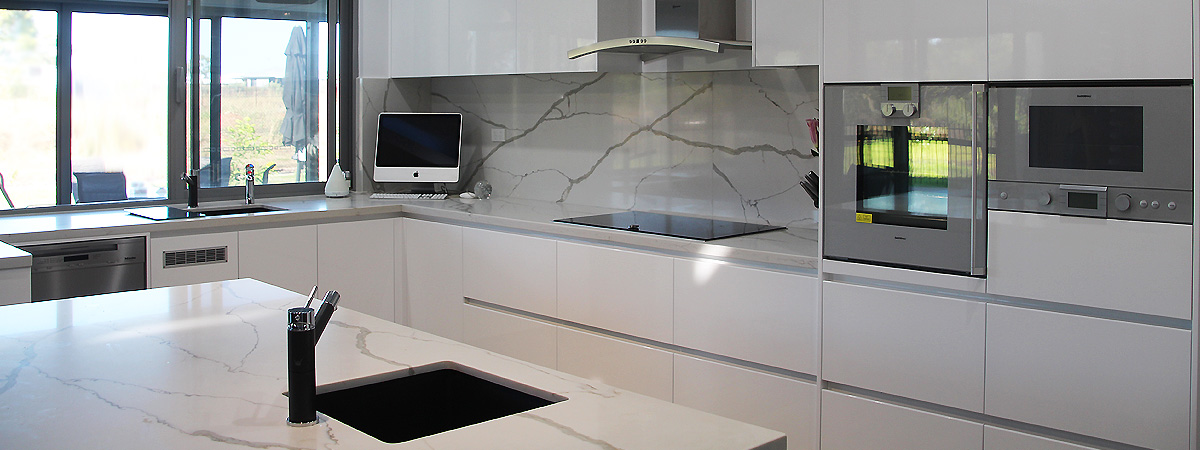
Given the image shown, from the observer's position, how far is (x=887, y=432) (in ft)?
9.29

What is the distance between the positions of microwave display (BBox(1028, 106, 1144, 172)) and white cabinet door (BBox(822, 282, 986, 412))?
45 centimetres

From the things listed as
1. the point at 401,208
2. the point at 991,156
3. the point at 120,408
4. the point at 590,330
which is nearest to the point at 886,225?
the point at 991,156

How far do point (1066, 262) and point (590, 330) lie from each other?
182 cm

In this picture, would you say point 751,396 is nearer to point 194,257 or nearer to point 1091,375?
point 1091,375

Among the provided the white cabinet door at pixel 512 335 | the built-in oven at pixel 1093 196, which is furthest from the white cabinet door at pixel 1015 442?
the white cabinet door at pixel 512 335

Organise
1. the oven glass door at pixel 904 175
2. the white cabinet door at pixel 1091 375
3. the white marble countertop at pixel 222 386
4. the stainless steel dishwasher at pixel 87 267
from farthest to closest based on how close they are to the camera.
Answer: the stainless steel dishwasher at pixel 87 267 → the oven glass door at pixel 904 175 → the white cabinet door at pixel 1091 375 → the white marble countertop at pixel 222 386

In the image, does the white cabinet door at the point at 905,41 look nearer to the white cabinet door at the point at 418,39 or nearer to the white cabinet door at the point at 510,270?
the white cabinet door at the point at 510,270

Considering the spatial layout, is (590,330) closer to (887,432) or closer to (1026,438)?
(887,432)

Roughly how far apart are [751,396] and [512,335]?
125 centimetres

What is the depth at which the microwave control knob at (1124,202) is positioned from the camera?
229 cm

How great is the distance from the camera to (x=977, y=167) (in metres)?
2.53

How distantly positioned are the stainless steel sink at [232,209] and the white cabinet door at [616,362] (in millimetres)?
1564

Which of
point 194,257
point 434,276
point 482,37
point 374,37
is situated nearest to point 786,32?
point 482,37

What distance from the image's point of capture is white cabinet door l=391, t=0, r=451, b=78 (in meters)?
4.63
